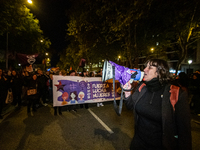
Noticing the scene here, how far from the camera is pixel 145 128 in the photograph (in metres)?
1.57

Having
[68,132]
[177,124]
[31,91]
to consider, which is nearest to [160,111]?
[177,124]

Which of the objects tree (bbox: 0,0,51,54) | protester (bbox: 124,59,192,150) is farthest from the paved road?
tree (bbox: 0,0,51,54)

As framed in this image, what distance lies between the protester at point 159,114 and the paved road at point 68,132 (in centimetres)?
172

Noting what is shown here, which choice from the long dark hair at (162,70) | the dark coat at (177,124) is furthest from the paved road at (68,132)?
the long dark hair at (162,70)

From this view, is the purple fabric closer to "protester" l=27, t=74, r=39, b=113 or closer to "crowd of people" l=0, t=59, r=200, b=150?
"crowd of people" l=0, t=59, r=200, b=150

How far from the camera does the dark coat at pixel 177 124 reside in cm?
132

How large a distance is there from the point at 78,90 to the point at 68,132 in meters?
2.47

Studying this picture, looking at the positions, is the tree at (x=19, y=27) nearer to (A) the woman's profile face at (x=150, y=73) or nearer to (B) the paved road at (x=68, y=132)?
(B) the paved road at (x=68, y=132)

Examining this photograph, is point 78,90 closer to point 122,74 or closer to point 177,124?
point 122,74

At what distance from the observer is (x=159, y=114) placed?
4.76 ft

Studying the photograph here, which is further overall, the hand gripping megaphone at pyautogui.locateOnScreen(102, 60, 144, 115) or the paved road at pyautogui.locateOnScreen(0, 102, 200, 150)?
the paved road at pyautogui.locateOnScreen(0, 102, 200, 150)

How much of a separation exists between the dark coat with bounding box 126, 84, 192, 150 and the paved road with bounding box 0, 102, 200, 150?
189cm

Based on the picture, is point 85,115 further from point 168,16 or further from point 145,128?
point 168,16

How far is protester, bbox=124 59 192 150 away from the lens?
4.37 feet
